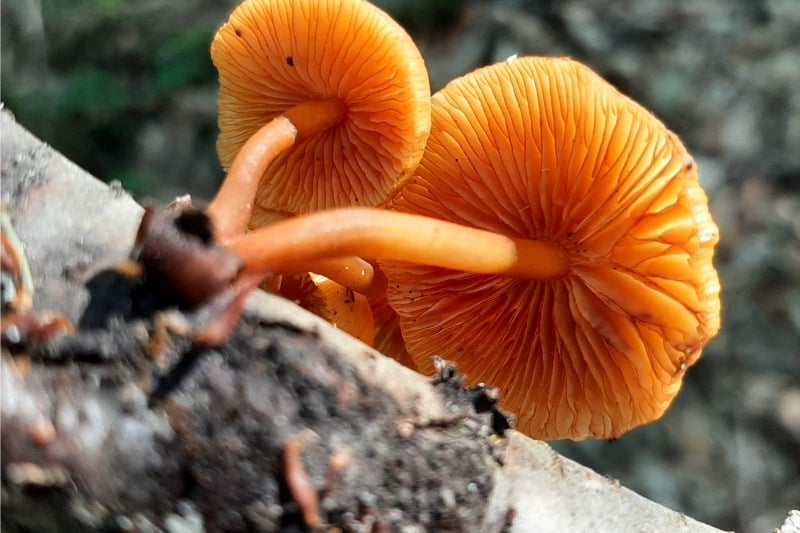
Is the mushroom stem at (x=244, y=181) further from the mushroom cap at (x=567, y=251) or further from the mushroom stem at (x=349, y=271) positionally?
the mushroom cap at (x=567, y=251)

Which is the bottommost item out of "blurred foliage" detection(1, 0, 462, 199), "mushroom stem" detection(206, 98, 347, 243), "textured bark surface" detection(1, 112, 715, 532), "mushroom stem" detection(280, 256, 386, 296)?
"textured bark surface" detection(1, 112, 715, 532)

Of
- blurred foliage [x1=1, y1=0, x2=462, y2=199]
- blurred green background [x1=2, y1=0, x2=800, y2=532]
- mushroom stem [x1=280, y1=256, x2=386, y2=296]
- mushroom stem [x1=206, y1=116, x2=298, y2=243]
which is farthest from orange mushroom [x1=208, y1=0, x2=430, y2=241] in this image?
blurred foliage [x1=1, y1=0, x2=462, y2=199]

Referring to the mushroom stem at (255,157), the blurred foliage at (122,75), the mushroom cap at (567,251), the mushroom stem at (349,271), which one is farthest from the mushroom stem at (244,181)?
the blurred foliage at (122,75)

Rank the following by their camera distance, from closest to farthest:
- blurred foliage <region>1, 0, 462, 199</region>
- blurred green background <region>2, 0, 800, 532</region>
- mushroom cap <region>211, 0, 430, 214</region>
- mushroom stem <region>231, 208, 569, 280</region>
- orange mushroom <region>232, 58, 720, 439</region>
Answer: mushroom stem <region>231, 208, 569, 280</region> < orange mushroom <region>232, 58, 720, 439</region> < mushroom cap <region>211, 0, 430, 214</region> < blurred green background <region>2, 0, 800, 532</region> < blurred foliage <region>1, 0, 462, 199</region>

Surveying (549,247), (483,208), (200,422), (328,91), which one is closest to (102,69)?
(328,91)

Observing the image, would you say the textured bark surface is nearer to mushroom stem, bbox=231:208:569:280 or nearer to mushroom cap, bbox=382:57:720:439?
mushroom stem, bbox=231:208:569:280

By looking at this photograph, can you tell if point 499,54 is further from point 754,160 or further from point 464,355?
point 464,355

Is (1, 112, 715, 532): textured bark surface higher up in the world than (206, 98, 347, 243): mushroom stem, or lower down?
lower down

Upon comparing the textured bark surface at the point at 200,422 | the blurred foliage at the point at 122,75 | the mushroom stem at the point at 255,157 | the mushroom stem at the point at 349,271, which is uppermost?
the blurred foliage at the point at 122,75

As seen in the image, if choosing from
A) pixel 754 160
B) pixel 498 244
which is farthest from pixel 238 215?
pixel 754 160
